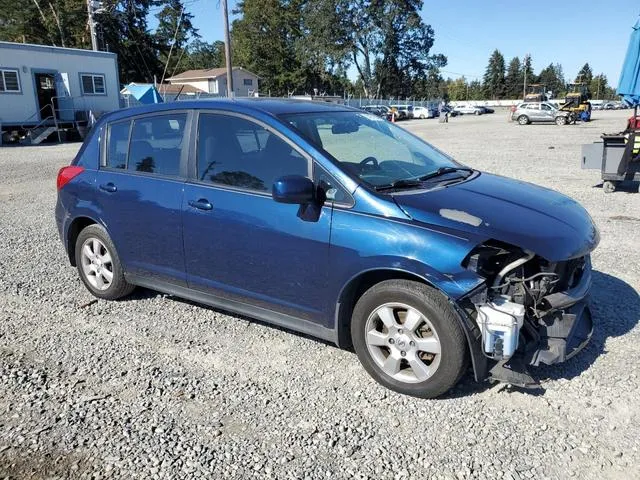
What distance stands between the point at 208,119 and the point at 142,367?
6.24 feet

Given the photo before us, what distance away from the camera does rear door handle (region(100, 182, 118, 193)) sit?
456 centimetres

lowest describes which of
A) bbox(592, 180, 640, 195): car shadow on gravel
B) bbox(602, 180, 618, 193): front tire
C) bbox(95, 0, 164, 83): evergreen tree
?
bbox(592, 180, 640, 195): car shadow on gravel

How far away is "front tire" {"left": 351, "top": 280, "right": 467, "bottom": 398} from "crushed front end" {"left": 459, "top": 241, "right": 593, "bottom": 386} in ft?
0.51

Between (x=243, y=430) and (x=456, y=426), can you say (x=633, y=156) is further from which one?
(x=243, y=430)

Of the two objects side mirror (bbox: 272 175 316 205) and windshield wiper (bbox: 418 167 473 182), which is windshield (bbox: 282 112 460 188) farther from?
side mirror (bbox: 272 175 316 205)

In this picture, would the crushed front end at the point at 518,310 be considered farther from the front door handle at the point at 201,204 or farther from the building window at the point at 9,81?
the building window at the point at 9,81

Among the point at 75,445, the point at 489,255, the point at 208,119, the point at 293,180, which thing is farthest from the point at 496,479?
the point at 208,119

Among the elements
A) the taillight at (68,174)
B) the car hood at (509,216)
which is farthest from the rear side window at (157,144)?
the car hood at (509,216)

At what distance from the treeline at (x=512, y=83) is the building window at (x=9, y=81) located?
113723 mm

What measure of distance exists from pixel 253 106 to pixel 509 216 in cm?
198

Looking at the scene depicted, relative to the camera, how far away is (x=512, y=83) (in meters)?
126

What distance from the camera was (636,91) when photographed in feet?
31.6

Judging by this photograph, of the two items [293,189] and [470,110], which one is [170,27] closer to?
[470,110]

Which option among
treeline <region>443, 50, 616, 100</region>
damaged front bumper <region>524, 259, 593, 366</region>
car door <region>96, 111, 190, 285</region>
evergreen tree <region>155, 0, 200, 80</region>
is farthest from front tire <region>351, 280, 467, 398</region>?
treeline <region>443, 50, 616, 100</region>
